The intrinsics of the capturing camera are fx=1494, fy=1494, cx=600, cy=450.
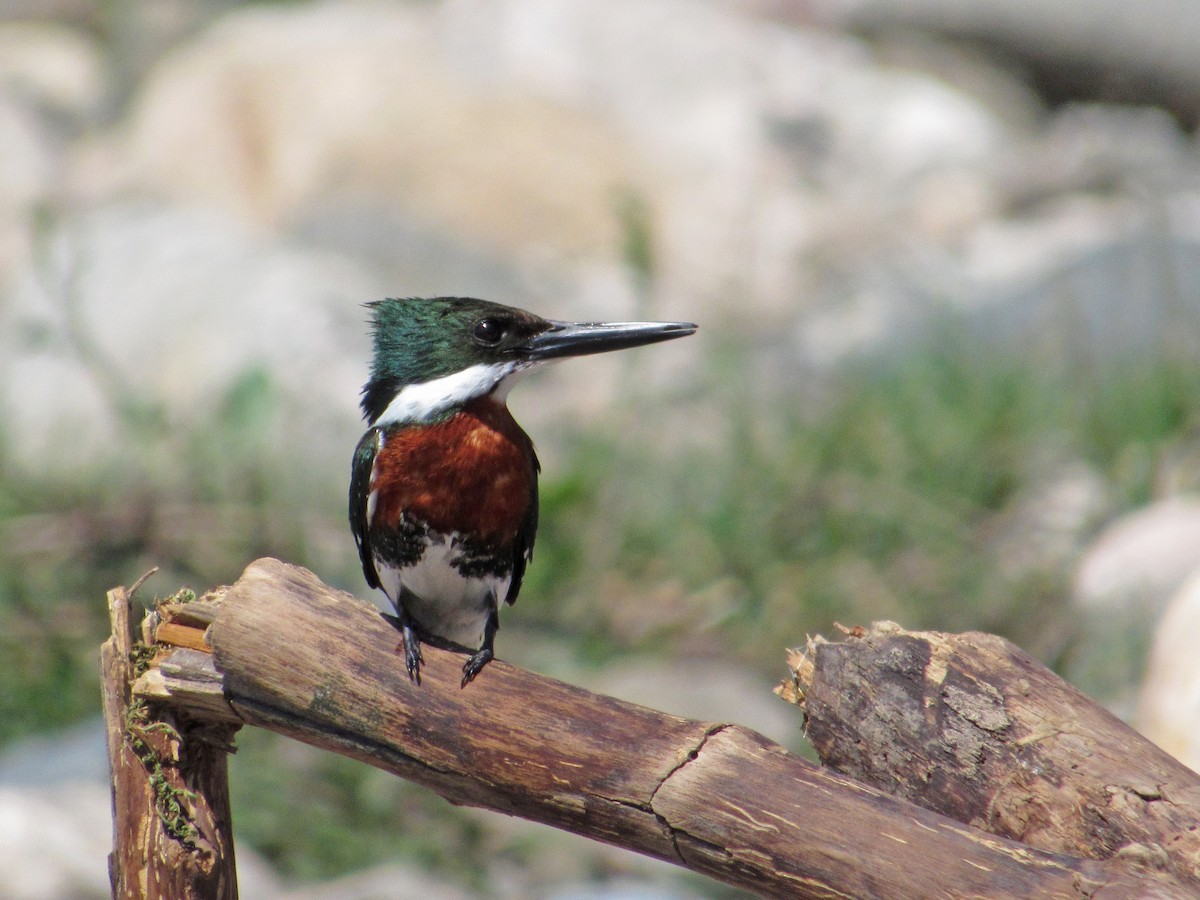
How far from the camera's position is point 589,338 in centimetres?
257

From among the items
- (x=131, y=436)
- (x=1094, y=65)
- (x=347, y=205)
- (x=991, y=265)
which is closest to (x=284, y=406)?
(x=131, y=436)

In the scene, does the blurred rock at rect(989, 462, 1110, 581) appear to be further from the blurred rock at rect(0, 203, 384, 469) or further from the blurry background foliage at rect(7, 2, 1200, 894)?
the blurred rock at rect(0, 203, 384, 469)

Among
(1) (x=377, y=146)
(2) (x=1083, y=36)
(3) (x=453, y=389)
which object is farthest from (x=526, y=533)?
(2) (x=1083, y=36)

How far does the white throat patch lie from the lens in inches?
99.7

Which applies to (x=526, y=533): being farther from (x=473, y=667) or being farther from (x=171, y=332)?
(x=171, y=332)

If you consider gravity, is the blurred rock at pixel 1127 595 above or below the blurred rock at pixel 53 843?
above

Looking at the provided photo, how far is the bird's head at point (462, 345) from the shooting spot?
2533mm

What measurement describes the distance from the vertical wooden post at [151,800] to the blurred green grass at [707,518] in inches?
103

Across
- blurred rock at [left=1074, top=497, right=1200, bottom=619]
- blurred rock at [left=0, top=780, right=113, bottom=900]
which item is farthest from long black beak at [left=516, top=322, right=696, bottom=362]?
blurred rock at [left=1074, top=497, right=1200, bottom=619]

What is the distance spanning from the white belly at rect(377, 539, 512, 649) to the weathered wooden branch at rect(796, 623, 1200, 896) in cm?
79

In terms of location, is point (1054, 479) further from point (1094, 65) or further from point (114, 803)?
point (1094, 65)

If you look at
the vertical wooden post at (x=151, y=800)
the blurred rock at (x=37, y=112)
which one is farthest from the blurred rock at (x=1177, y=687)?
the blurred rock at (x=37, y=112)

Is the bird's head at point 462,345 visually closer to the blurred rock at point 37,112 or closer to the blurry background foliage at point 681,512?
the blurry background foliage at point 681,512

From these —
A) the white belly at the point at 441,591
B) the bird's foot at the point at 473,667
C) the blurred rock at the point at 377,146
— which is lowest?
the white belly at the point at 441,591
